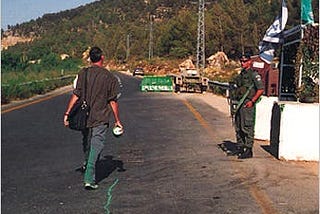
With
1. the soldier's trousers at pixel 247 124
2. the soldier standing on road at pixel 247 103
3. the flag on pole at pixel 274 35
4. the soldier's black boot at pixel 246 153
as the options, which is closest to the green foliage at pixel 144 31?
the flag on pole at pixel 274 35

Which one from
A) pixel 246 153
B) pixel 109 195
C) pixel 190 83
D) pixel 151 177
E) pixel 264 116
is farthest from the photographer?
pixel 190 83

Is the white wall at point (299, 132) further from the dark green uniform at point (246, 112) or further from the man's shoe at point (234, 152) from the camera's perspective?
the man's shoe at point (234, 152)

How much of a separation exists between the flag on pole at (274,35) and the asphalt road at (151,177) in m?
2.37

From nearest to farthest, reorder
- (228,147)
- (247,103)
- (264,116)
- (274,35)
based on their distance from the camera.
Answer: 1. (247,103)
2. (228,147)
3. (264,116)
4. (274,35)

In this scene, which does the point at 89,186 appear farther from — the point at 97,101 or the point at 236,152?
the point at 236,152

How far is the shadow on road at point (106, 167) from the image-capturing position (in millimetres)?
8383

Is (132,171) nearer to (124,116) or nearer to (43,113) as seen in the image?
(124,116)

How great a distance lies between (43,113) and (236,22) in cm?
6849

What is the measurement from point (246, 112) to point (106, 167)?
2.46 metres

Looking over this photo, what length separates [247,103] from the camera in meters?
9.67

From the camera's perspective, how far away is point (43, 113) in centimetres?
1855

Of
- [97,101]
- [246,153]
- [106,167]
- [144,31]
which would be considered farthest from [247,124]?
[144,31]

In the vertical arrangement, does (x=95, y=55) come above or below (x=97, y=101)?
above

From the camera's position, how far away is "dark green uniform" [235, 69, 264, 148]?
31.8 feet
